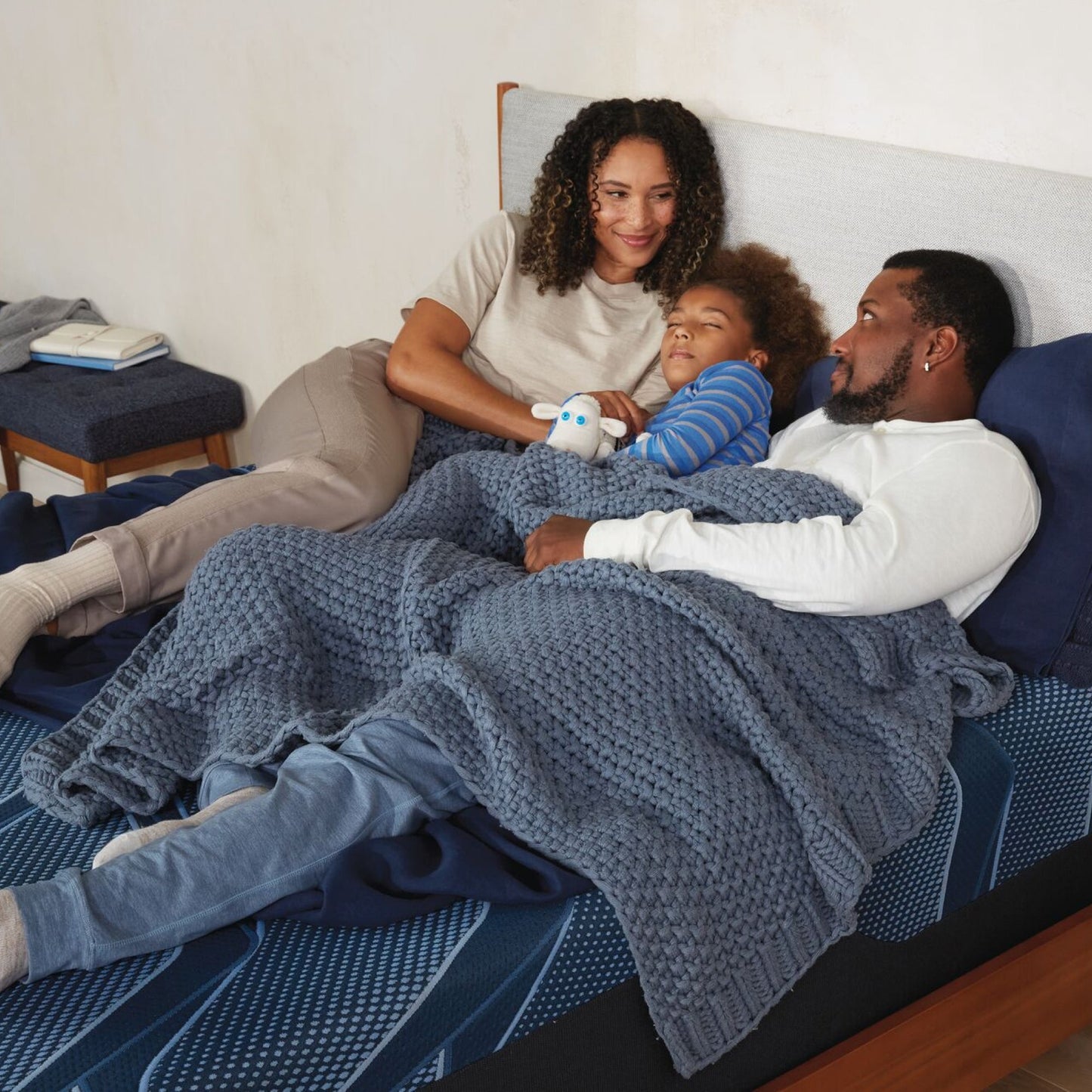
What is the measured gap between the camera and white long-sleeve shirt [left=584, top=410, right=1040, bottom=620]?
1.49 m

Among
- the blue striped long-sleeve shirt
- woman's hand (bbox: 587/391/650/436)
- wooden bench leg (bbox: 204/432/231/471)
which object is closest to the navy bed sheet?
the blue striped long-sleeve shirt

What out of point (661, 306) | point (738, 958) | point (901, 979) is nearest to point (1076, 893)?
point (901, 979)

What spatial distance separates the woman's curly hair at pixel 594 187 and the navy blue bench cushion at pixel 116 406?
128 centimetres

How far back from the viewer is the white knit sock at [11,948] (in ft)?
3.63

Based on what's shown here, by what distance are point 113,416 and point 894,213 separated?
198 cm

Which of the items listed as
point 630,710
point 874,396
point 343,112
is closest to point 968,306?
A: point 874,396

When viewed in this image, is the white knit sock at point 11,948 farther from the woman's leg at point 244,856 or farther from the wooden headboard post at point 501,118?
the wooden headboard post at point 501,118

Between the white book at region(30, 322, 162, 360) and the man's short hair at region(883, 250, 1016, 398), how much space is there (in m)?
2.39

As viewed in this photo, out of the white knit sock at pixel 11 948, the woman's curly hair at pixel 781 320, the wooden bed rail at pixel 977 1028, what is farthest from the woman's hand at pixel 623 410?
the white knit sock at pixel 11 948

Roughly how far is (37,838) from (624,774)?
0.63 metres

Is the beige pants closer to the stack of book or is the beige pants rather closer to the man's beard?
the man's beard

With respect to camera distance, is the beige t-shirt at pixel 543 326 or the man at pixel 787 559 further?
the beige t-shirt at pixel 543 326

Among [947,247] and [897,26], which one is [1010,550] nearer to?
[947,247]

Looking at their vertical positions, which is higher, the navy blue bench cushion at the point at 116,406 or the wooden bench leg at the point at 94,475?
the navy blue bench cushion at the point at 116,406
